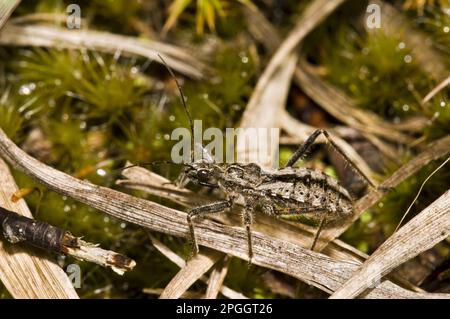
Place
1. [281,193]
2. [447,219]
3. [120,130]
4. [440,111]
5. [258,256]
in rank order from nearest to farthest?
[447,219]
[258,256]
[281,193]
[440,111]
[120,130]

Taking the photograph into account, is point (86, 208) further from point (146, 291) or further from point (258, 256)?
point (258, 256)

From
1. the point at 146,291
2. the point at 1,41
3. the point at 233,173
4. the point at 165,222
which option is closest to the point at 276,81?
the point at 233,173

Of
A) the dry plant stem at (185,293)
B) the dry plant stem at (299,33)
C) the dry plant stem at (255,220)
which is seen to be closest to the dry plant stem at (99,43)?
the dry plant stem at (299,33)

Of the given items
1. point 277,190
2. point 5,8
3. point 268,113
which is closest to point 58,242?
point 277,190

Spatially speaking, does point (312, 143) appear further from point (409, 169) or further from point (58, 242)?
point (58, 242)

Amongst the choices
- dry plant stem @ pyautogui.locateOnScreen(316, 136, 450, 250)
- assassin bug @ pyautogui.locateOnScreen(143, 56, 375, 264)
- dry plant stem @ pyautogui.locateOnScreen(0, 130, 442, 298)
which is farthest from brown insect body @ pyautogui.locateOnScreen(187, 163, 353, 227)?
dry plant stem @ pyautogui.locateOnScreen(0, 130, 442, 298)

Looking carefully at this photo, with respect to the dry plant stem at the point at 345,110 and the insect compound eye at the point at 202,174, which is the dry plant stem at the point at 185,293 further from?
the dry plant stem at the point at 345,110

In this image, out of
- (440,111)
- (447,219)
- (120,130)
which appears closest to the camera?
(447,219)
